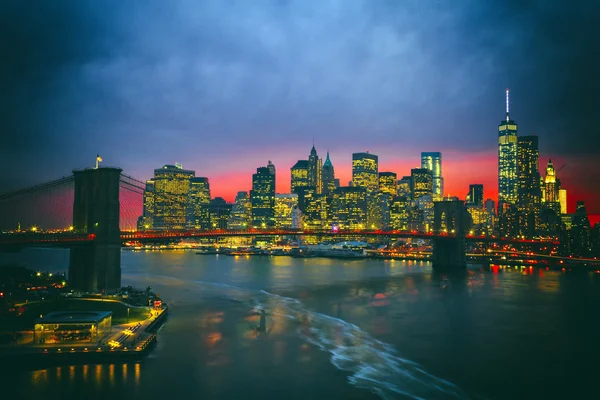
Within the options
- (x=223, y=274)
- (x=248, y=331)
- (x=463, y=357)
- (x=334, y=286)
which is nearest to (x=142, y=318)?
(x=248, y=331)

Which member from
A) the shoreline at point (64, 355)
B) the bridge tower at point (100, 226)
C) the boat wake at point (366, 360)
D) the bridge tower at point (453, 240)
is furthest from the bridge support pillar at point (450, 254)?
the shoreline at point (64, 355)

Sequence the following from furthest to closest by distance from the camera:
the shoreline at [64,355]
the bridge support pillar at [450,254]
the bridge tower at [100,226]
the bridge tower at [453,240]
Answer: the bridge support pillar at [450,254]
the bridge tower at [453,240]
the bridge tower at [100,226]
the shoreline at [64,355]

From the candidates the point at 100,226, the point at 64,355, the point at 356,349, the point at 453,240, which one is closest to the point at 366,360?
the point at 356,349

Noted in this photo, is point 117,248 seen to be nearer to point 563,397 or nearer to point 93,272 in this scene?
point 93,272

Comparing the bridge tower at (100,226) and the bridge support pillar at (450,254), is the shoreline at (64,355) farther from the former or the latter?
the bridge support pillar at (450,254)

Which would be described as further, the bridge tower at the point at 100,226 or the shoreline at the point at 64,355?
the bridge tower at the point at 100,226

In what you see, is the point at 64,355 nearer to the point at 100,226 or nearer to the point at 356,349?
the point at 356,349

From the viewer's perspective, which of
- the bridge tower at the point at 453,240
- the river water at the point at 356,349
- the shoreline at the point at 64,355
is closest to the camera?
the river water at the point at 356,349
